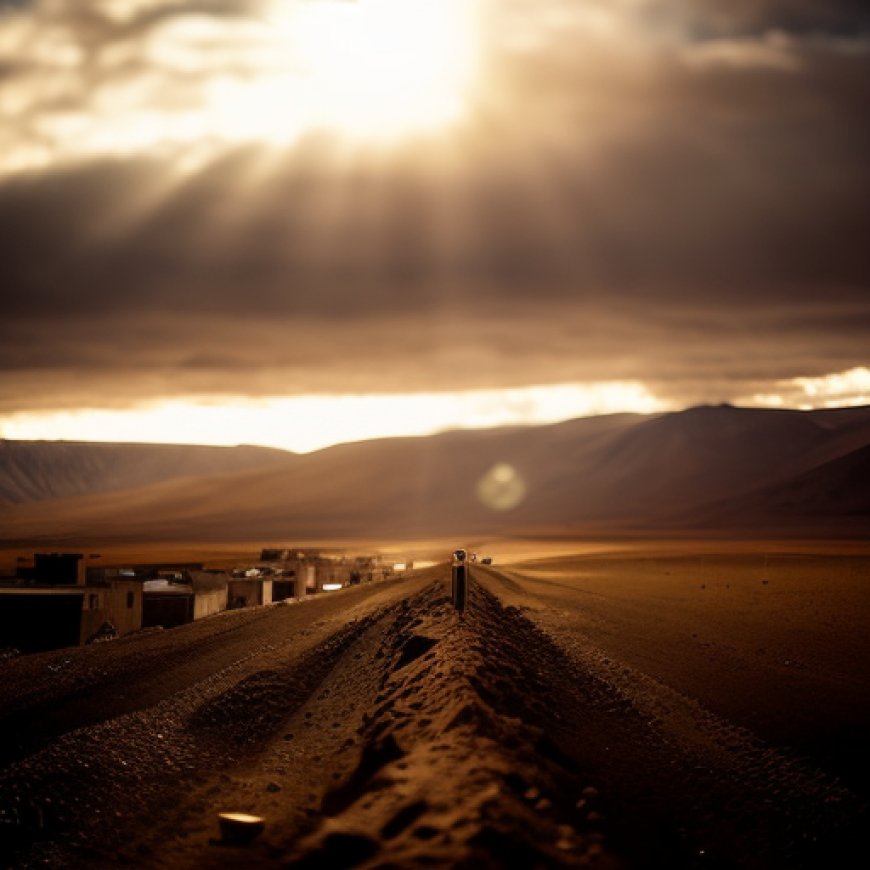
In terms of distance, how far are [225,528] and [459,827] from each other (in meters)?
147

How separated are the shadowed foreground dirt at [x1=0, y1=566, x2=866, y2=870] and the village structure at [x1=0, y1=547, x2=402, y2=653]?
12.3m

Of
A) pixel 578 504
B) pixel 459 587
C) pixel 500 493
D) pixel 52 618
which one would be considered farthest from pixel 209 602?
pixel 500 493

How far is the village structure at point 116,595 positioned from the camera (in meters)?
38.3

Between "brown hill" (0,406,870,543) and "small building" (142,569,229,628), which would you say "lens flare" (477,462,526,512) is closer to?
"brown hill" (0,406,870,543)

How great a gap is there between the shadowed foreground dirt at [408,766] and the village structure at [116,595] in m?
12.3

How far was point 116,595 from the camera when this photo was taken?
41281 mm

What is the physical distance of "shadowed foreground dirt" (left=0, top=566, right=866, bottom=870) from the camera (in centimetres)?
1230

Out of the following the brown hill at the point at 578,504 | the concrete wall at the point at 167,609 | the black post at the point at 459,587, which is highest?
the brown hill at the point at 578,504

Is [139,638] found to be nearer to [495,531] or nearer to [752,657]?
[752,657]

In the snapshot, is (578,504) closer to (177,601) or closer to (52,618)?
(177,601)

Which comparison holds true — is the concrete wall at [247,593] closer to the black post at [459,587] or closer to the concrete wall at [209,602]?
the concrete wall at [209,602]

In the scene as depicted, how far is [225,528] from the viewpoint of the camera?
507 feet

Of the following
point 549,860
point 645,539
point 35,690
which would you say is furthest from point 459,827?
point 645,539

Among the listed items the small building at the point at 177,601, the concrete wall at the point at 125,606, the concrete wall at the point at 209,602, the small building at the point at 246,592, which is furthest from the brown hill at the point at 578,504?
the concrete wall at the point at 125,606
